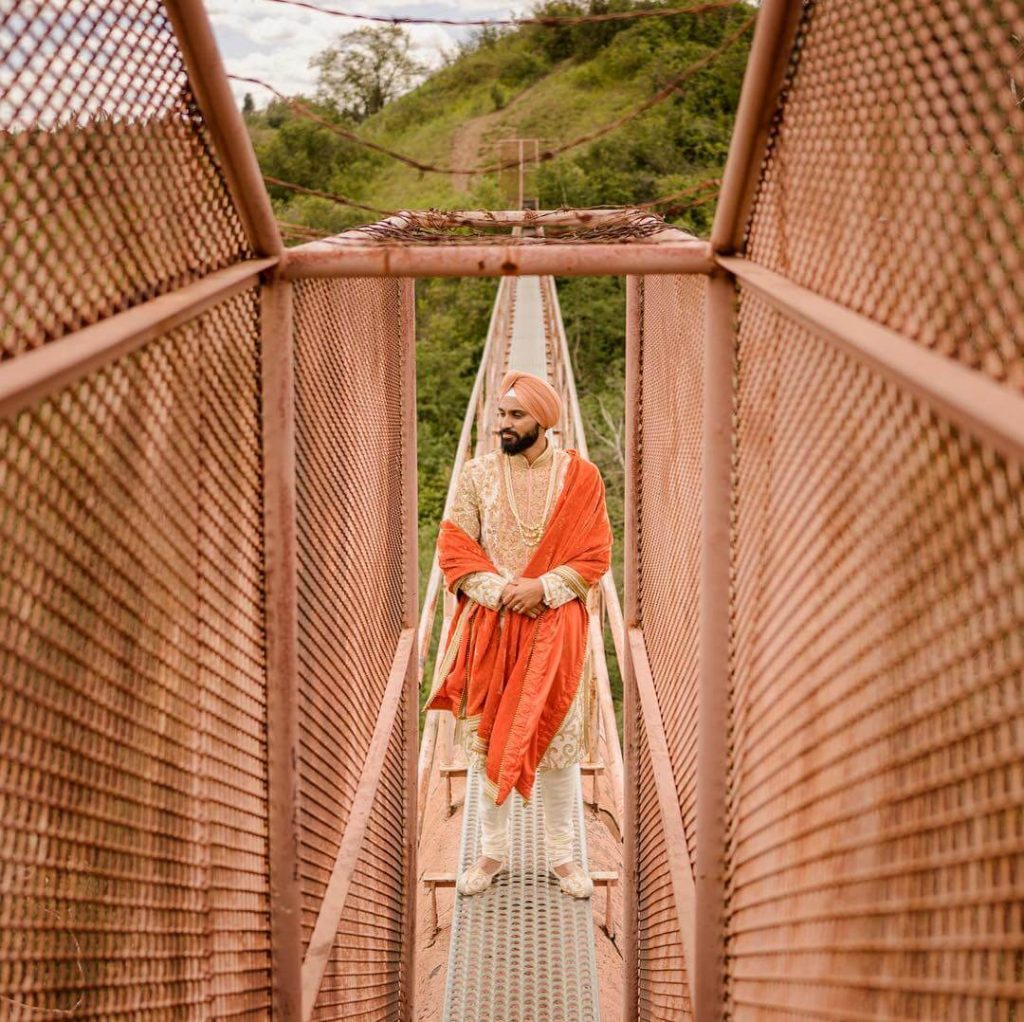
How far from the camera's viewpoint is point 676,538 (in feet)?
7.77

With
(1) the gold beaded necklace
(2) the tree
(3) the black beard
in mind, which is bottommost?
(1) the gold beaded necklace

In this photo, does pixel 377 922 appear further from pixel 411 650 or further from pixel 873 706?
pixel 873 706

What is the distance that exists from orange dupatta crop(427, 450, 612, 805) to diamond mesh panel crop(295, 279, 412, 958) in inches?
9.0

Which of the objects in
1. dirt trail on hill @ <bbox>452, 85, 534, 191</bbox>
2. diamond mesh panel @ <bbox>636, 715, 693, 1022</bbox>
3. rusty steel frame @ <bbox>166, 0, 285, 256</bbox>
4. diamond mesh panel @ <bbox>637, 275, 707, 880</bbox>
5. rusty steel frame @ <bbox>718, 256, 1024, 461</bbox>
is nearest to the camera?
rusty steel frame @ <bbox>718, 256, 1024, 461</bbox>

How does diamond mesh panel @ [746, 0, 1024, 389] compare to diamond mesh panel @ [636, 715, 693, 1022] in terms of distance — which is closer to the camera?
diamond mesh panel @ [746, 0, 1024, 389]

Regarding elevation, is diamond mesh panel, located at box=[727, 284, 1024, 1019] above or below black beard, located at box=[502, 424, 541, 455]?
below

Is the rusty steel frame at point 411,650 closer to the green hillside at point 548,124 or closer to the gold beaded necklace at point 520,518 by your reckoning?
the gold beaded necklace at point 520,518

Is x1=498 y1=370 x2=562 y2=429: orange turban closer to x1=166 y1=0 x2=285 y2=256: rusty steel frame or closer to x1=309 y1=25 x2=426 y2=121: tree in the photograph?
x1=166 y1=0 x2=285 y2=256: rusty steel frame

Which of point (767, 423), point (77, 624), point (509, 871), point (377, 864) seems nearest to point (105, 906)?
point (77, 624)

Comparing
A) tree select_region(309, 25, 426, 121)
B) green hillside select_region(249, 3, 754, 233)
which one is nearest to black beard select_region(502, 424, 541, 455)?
green hillside select_region(249, 3, 754, 233)

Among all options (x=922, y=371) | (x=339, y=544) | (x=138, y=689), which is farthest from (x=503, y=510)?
(x=922, y=371)

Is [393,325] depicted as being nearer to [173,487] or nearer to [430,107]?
[173,487]

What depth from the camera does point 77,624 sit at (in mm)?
1081

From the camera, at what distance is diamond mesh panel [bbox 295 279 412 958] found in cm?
188
